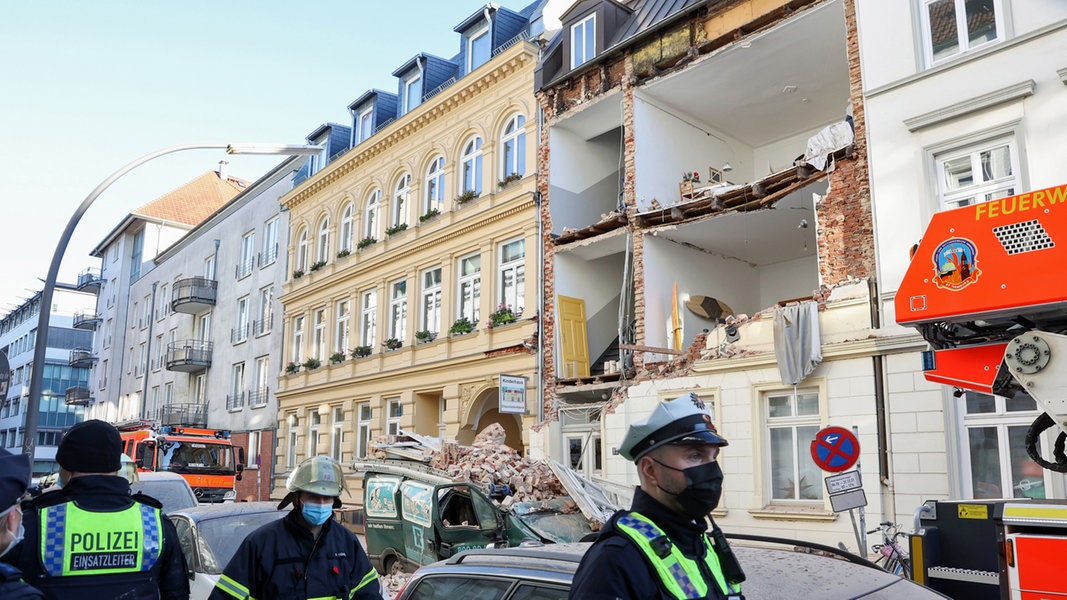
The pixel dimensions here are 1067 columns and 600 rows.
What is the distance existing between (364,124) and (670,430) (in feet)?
96.2

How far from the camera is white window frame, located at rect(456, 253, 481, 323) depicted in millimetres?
23016

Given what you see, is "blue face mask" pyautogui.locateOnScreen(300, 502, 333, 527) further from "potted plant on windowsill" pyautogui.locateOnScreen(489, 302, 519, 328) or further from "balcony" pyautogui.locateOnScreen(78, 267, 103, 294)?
"balcony" pyautogui.locateOnScreen(78, 267, 103, 294)

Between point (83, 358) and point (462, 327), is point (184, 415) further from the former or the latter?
point (83, 358)

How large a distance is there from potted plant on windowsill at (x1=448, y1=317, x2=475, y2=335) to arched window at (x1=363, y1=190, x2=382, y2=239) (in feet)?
21.1

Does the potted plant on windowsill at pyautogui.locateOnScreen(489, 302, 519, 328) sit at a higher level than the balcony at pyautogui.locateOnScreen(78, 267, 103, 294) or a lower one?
lower

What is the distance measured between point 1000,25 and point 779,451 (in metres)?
7.65

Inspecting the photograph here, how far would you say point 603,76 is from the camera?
1991cm

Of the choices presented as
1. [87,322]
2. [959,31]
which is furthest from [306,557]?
[87,322]

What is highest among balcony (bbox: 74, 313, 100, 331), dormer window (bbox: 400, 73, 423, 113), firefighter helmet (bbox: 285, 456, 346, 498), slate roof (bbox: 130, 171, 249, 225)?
slate roof (bbox: 130, 171, 249, 225)

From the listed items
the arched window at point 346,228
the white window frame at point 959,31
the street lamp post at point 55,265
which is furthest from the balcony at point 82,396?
the white window frame at point 959,31

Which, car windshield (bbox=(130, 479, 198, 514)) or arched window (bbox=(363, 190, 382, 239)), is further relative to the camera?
arched window (bbox=(363, 190, 382, 239))

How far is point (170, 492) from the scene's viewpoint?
1246 centimetres

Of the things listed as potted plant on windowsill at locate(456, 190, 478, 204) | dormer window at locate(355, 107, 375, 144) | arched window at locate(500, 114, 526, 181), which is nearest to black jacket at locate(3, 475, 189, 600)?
arched window at locate(500, 114, 526, 181)

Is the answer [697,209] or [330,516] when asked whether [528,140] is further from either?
[330,516]
